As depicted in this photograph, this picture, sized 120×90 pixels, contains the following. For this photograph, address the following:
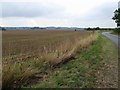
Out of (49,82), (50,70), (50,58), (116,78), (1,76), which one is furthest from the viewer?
(50,58)

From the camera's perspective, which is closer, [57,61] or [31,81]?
[31,81]

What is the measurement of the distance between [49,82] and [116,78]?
2569 mm

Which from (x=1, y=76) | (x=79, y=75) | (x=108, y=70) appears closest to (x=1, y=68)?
(x=1, y=76)

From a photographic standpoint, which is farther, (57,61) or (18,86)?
(57,61)

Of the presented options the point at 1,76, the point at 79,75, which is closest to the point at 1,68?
the point at 1,76

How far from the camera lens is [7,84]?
7.68 m

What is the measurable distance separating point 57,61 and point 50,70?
1426 millimetres

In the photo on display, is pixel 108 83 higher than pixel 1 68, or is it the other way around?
pixel 1 68

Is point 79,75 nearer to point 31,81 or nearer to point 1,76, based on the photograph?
point 31,81

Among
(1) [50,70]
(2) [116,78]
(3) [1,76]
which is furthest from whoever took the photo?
(1) [50,70]

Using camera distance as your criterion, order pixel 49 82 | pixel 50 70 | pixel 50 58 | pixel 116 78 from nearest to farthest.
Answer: pixel 49 82 < pixel 116 78 < pixel 50 70 < pixel 50 58

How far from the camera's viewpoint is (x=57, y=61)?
1231 centimetres

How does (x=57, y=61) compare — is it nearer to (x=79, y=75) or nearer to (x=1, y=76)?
(x=79, y=75)

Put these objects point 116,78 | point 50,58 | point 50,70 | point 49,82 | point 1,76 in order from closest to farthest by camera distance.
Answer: point 1,76 → point 49,82 → point 116,78 → point 50,70 → point 50,58
